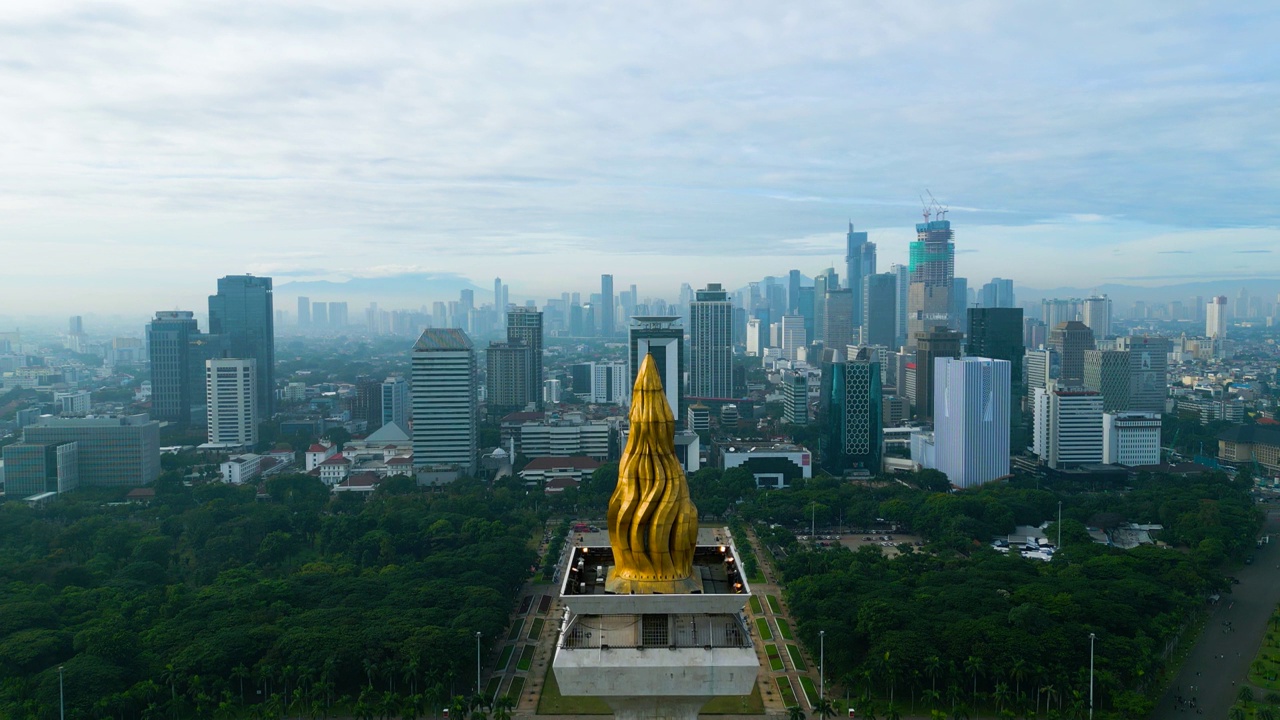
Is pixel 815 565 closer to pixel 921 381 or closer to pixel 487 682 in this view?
pixel 487 682

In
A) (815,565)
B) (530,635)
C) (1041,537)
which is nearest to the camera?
(530,635)

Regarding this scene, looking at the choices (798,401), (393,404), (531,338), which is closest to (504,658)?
(798,401)

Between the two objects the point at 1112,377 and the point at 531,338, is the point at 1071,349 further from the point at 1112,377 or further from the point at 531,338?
the point at 531,338

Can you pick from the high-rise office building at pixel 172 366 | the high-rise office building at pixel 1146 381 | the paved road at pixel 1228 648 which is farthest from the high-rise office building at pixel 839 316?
the paved road at pixel 1228 648

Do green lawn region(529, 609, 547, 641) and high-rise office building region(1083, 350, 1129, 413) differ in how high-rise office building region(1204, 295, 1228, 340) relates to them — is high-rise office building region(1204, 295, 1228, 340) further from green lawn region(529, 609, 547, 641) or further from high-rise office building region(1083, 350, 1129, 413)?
green lawn region(529, 609, 547, 641)

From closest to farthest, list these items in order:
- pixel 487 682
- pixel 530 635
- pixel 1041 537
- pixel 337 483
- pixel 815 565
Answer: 1. pixel 487 682
2. pixel 530 635
3. pixel 815 565
4. pixel 1041 537
5. pixel 337 483

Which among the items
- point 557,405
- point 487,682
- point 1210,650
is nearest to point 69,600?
point 487,682

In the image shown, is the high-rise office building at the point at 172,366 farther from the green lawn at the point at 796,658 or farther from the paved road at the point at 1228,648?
the paved road at the point at 1228,648

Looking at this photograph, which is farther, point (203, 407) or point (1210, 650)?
point (203, 407)

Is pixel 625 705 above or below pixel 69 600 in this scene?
above
